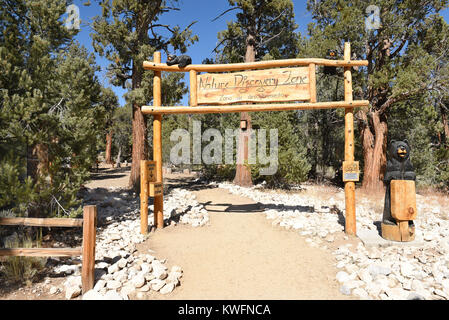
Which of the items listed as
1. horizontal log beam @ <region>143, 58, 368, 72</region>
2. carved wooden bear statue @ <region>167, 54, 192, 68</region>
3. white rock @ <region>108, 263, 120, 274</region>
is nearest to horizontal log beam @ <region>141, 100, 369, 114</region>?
horizontal log beam @ <region>143, 58, 368, 72</region>

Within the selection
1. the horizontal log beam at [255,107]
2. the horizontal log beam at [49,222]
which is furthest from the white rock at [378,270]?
the horizontal log beam at [49,222]

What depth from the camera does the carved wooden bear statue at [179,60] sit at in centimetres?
670

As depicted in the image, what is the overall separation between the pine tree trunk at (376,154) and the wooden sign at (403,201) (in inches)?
249

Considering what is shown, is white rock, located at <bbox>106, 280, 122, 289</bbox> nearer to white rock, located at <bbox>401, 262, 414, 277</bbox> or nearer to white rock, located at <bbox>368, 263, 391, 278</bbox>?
white rock, located at <bbox>368, 263, 391, 278</bbox>

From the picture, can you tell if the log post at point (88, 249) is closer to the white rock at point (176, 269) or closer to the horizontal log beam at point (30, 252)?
the horizontal log beam at point (30, 252)

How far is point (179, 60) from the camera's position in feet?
22.1

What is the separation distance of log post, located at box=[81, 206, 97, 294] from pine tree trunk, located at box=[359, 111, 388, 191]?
11172 millimetres

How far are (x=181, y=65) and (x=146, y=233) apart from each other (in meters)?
4.21

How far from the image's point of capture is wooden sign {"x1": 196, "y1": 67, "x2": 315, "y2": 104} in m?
6.45

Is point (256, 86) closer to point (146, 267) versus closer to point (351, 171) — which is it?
point (351, 171)

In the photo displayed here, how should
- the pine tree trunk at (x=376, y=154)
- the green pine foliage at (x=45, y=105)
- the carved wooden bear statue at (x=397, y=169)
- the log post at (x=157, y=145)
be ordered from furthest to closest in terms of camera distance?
the pine tree trunk at (x=376, y=154)
the log post at (x=157, y=145)
the carved wooden bear statue at (x=397, y=169)
the green pine foliage at (x=45, y=105)

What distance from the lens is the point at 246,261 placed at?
5.21 meters
